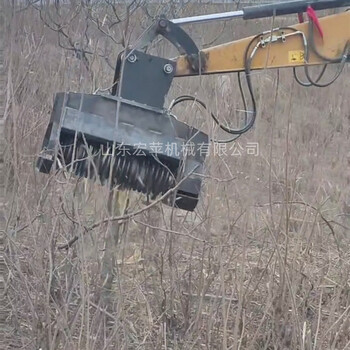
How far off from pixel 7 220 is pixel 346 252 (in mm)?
1702

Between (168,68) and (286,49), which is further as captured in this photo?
(286,49)

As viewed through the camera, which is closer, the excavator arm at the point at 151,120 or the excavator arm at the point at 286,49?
the excavator arm at the point at 151,120

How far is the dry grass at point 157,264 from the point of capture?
2.44 metres

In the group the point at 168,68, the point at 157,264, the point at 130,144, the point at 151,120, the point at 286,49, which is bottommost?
the point at 157,264

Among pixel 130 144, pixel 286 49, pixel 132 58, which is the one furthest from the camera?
pixel 286 49

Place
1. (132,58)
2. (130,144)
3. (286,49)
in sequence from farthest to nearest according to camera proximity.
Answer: (286,49) → (132,58) → (130,144)

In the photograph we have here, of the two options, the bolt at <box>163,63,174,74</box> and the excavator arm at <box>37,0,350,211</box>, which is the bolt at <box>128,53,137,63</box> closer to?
the excavator arm at <box>37,0,350,211</box>

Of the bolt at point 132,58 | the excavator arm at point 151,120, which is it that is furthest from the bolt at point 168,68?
the bolt at point 132,58

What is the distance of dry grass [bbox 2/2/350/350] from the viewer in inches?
96.0

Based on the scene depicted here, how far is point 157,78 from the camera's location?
3.07 meters

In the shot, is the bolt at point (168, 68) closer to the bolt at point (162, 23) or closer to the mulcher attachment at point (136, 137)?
the mulcher attachment at point (136, 137)

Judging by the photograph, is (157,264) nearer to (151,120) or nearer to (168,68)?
(151,120)

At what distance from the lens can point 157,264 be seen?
10.1ft

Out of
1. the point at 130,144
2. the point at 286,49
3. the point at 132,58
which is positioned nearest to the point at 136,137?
the point at 130,144
